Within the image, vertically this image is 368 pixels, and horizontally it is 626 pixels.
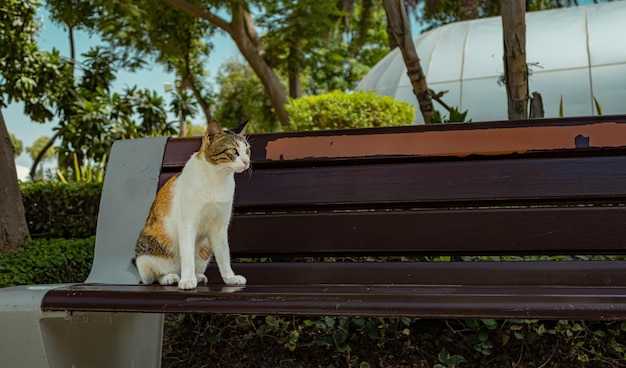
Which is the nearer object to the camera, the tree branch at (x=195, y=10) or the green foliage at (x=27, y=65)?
the tree branch at (x=195, y=10)

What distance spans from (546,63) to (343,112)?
442cm

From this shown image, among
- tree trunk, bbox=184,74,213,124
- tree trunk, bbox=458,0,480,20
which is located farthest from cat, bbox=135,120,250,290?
tree trunk, bbox=184,74,213,124

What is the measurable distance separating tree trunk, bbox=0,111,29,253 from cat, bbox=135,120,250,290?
7.08 ft

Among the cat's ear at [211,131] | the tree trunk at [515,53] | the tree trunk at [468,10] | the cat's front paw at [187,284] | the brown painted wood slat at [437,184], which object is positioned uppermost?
the tree trunk at [468,10]

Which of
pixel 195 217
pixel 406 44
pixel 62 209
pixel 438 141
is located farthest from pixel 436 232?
pixel 62 209

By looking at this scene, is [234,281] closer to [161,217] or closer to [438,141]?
[161,217]

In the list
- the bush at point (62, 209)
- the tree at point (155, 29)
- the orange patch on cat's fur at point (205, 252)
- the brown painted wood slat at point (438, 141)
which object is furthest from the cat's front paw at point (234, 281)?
the tree at point (155, 29)

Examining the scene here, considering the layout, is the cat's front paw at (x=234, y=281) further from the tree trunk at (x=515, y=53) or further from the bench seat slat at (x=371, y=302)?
the tree trunk at (x=515, y=53)

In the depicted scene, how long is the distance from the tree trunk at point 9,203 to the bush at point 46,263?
9 cm

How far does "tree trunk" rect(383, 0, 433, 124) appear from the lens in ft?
9.79

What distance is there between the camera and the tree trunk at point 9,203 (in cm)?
374

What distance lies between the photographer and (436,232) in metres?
2.08

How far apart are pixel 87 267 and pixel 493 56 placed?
8649 mm

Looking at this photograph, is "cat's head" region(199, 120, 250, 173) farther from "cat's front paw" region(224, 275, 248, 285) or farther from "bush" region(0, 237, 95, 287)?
"bush" region(0, 237, 95, 287)
